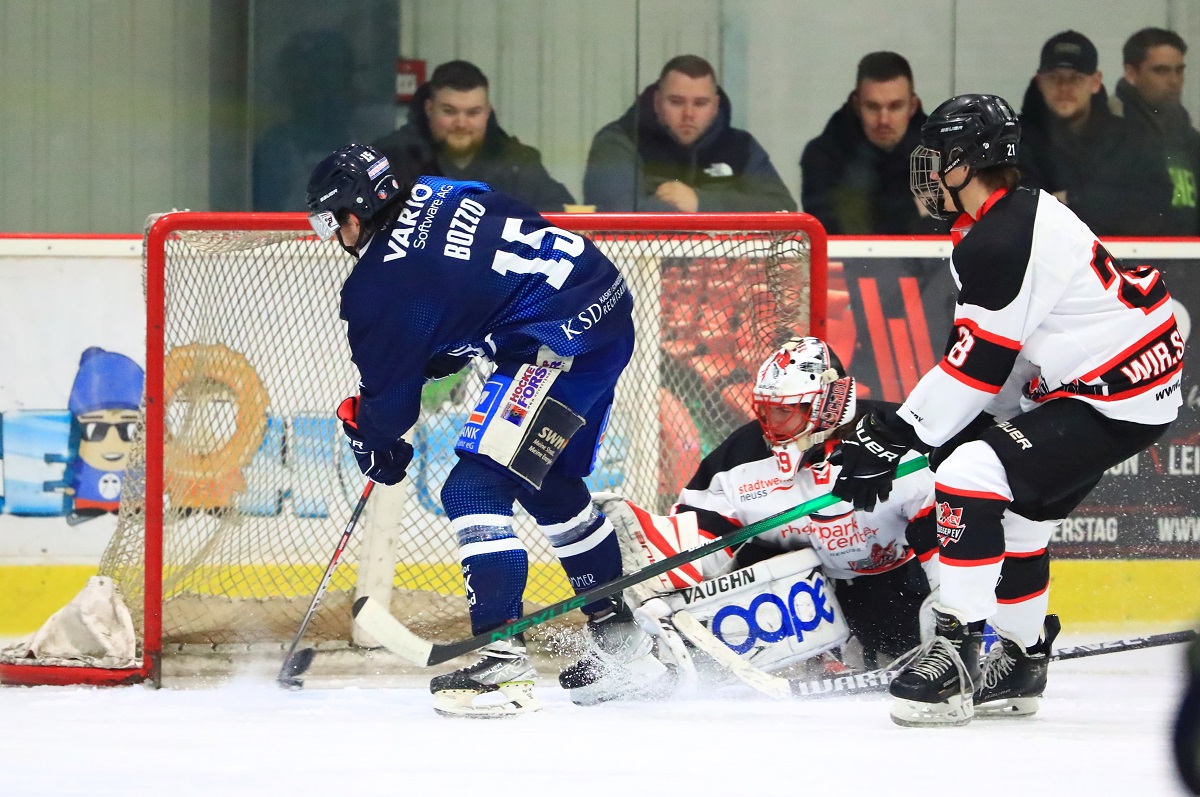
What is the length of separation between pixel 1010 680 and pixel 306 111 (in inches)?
117

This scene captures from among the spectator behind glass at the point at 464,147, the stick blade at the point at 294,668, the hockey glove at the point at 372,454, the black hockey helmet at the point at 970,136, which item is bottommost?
the stick blade at the point at 294,668

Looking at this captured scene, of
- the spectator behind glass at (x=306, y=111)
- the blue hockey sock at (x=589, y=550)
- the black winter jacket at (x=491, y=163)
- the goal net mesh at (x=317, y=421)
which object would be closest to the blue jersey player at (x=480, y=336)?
the blue hockey sock at (x=589, y=550)

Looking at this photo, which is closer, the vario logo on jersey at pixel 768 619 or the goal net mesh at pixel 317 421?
the vario logo on jersey at pixel 768 619

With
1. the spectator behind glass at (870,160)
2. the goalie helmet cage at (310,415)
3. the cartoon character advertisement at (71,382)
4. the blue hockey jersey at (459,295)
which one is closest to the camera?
the blue hockey jersey at (459,295)

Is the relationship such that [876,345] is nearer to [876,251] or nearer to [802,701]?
[876,251]

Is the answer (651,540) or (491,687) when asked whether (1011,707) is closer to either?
(651,540)

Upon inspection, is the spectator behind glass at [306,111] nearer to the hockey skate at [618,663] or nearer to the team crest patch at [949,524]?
the hockey skate at [618,663]

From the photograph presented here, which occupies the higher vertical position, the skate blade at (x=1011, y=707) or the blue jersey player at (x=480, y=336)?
the blue jersey player at (x=480, y=336)

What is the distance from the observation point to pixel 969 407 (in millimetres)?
2393

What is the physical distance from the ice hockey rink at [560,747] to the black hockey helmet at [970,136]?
0.93 metres

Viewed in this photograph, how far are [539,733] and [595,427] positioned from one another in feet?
2.11

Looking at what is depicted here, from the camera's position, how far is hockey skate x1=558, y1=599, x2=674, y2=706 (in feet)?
9.11

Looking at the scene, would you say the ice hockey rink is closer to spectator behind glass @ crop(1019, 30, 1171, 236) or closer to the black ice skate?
the black ice skate

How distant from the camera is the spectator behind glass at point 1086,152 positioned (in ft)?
14.4
